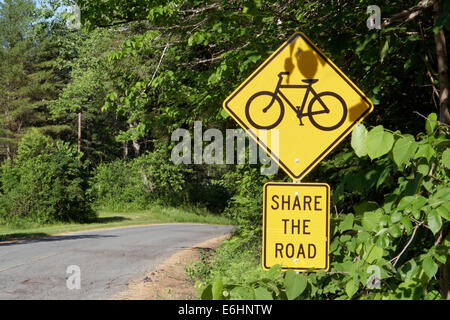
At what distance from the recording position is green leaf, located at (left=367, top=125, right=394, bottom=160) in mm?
2396

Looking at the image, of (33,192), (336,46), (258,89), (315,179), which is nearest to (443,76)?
(336,46)

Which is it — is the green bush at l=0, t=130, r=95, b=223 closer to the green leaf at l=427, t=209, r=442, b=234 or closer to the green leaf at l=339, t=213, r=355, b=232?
the green leaf at l=339, t=213, r=355, b=232

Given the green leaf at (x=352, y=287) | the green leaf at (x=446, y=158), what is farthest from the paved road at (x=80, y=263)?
the green leaf at (x=446, y=158)

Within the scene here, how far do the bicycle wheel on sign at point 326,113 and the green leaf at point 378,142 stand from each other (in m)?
0.58

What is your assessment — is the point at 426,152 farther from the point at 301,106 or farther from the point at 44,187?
the point at 44,187

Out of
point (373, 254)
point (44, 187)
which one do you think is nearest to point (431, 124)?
point (373, 254)

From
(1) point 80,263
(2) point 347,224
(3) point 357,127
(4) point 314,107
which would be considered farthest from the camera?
(1) point 80,263

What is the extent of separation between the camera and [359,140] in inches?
97.3

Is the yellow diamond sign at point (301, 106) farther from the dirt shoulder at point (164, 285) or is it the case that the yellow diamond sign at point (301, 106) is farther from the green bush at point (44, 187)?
the green bush at point (44, 187)

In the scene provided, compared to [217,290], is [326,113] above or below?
above

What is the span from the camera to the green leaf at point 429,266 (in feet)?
7.70

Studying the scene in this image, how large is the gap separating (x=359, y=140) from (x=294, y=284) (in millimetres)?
808

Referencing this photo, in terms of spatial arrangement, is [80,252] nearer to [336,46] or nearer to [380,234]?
[336,46]

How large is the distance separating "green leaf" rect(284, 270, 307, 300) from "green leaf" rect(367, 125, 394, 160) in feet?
2.37
